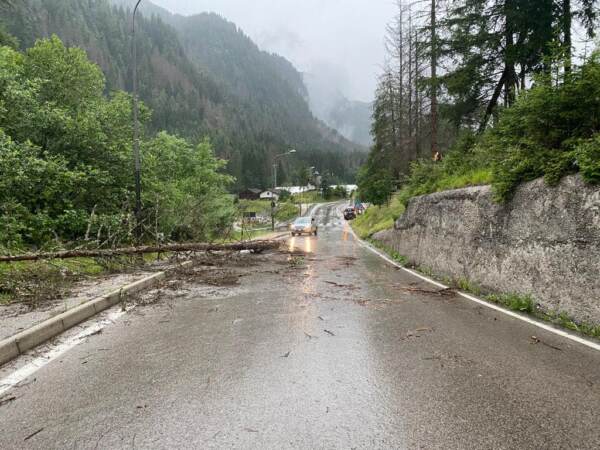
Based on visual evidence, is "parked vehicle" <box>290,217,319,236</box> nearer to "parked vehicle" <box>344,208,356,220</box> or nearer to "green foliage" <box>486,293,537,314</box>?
"green foliage" <box>486,293,537,314</box>

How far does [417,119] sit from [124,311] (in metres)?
30.6

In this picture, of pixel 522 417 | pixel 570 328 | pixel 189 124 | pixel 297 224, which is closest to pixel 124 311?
pixel 522 417

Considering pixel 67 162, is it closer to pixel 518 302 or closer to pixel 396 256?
pixel 396 256

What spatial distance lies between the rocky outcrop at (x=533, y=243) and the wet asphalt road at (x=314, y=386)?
0.93 meters

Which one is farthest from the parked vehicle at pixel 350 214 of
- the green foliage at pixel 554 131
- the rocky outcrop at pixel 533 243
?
the green foliage at pixel 554 131

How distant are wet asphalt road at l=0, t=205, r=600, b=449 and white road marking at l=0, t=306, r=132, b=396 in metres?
0.13

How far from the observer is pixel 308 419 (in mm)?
2867

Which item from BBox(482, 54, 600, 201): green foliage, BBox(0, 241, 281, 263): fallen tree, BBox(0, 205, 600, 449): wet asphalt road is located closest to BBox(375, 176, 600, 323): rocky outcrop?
BBox(482, 54, 600, 201): green foliage

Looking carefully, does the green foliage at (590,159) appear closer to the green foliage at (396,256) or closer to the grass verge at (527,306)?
the grass verge at (527,306)

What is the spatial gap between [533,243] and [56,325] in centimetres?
757

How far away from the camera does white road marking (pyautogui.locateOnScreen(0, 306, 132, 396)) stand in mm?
3683

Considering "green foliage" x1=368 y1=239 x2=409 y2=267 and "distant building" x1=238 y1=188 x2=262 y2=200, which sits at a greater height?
"distant building" x1=238 y1=188 x2=262 y2=200

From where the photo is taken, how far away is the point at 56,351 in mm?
4527

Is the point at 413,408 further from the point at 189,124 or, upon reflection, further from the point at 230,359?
the point at 189,124
